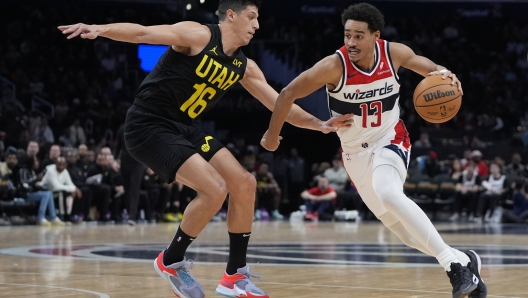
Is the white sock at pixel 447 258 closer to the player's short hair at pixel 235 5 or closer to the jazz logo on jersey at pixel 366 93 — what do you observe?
the jazz logo on jersey at pixel 366 93

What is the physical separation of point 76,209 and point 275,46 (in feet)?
40.4

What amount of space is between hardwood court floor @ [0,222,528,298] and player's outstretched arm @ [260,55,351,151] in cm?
126

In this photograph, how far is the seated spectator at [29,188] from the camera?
16.2 metres

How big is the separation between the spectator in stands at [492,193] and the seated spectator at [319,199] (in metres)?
3.29

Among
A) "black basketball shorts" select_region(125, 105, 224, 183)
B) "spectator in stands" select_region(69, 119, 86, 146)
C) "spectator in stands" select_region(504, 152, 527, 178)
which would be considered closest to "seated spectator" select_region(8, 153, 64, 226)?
"spectator in stands" select_region(69, 119, 86, 146)

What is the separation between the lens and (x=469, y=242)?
38.3 ft

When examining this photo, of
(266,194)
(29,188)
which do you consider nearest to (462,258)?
(29,188)

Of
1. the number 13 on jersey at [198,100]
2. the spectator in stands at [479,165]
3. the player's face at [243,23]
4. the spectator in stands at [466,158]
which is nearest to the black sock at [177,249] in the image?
the number 13 on jersey at [198,100]

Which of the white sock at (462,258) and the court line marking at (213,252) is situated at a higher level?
the white sock at (462,258)

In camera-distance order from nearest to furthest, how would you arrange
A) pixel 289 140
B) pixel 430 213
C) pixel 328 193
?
pixel 328 193, pixel 430 213, pixel 289 140

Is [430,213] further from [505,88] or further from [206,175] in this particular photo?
[206,175]

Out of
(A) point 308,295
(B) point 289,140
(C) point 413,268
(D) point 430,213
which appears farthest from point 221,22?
(B) point 289,140

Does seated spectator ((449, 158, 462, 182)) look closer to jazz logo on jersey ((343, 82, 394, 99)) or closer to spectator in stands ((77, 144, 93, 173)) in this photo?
spectator in stands ((77, 144, 93, 173))

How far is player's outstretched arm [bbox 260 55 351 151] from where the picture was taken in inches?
228
